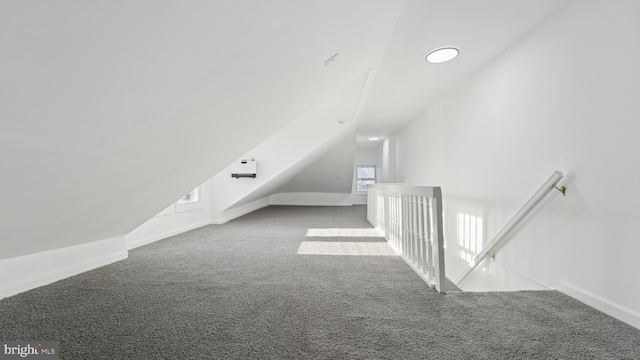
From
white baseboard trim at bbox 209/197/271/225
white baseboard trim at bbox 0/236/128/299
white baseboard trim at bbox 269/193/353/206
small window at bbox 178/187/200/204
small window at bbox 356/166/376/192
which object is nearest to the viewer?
→ white baseboard trim at bbox 0/236/128/299

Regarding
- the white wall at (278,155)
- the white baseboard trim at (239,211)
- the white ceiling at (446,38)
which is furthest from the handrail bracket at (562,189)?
the white baseboard trim at (239,211)

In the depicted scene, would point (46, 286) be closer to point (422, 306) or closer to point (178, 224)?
point (178, 224)

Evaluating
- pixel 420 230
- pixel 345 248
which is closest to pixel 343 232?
pixel 345 248

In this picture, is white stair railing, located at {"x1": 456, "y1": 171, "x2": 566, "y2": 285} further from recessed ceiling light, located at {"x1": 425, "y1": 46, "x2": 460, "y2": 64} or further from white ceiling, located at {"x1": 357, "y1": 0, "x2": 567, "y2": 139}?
recessed ceiling light, located at {"x1": 425, "y1": 46, "x2": 460, "y2": 64}

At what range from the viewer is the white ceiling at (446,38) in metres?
1.95

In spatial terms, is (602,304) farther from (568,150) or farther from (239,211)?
(239,211)

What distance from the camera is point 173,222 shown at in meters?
3.91

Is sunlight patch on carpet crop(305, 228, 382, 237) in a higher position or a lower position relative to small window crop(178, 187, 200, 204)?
lower

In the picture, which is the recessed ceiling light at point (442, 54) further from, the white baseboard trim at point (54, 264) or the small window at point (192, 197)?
the small window at point (192, 197)

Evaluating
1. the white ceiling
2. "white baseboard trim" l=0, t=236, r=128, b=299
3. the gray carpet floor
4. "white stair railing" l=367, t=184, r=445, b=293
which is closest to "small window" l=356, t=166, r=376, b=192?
the white ceiling

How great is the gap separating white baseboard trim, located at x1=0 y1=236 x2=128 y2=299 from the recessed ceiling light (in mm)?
3817

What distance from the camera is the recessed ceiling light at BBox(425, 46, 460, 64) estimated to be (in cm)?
256

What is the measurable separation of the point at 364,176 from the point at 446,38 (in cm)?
774

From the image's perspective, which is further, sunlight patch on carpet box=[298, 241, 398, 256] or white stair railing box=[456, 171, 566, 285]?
sunlight patch on carpet box=[298, 241, 398, 256]
